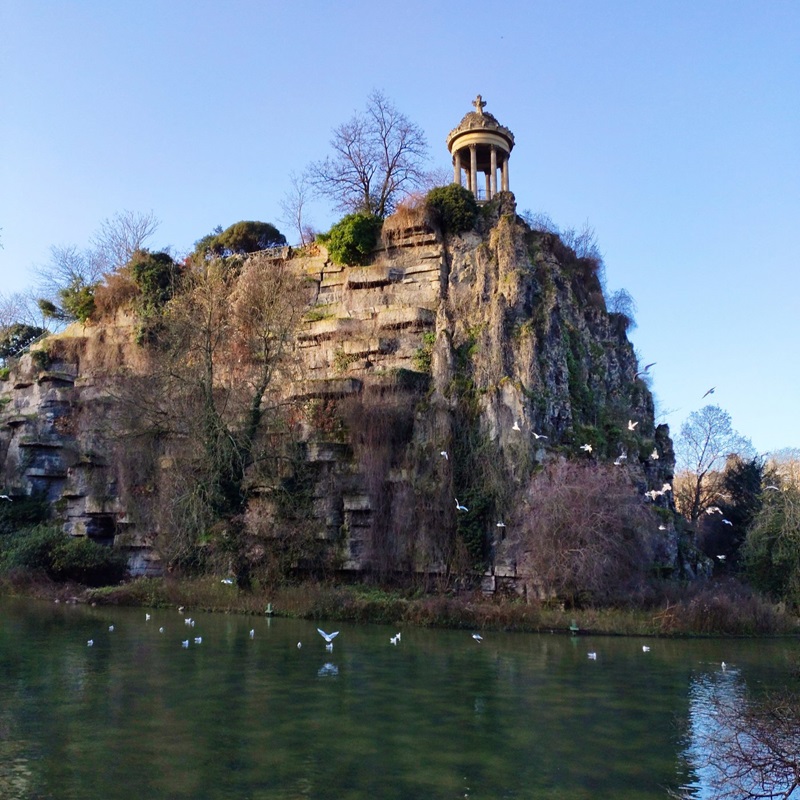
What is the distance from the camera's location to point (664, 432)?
36250mm

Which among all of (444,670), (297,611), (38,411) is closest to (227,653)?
(444,670)

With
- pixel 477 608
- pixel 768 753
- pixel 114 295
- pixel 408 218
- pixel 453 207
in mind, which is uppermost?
pixel 453 207

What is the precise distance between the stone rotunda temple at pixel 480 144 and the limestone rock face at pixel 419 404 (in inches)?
193

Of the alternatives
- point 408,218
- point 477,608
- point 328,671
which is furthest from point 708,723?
point 408,218

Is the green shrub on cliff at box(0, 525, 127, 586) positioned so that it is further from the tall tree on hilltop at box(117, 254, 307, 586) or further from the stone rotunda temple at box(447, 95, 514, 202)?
the stone rotunda temple at box(447, 95, 514, 202)

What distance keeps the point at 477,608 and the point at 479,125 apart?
25.5m

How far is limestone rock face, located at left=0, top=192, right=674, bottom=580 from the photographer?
27.5m

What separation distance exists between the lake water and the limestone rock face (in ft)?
25.0

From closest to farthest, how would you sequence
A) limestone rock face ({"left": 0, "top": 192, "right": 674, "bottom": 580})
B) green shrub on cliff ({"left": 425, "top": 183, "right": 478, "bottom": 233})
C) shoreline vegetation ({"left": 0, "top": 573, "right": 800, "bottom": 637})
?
shoreline vegetation ({"left": 0, "top": 573, "right": 800, "bottom": 637}), limestone rock face ({"left": 0, "top": 192, "right": 674, "bottom": 580}), green shrub on cliff ({"left": 425, "top": 183, "right": 478, "bottom": 233})

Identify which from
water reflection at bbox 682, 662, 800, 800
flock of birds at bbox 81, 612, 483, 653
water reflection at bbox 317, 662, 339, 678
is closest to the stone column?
flock of birds at bbox 81, 612, 483, 653

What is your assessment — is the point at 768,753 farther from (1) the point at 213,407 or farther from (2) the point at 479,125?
(2) the point at 479,125

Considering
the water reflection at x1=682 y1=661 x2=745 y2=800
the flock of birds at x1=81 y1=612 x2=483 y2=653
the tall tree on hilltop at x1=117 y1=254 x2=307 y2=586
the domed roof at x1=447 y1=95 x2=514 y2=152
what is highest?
the domed roof at x1=447 y1=95 x2=514 y2=152

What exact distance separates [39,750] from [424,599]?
15688 mm

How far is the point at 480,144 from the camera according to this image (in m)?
38.9
